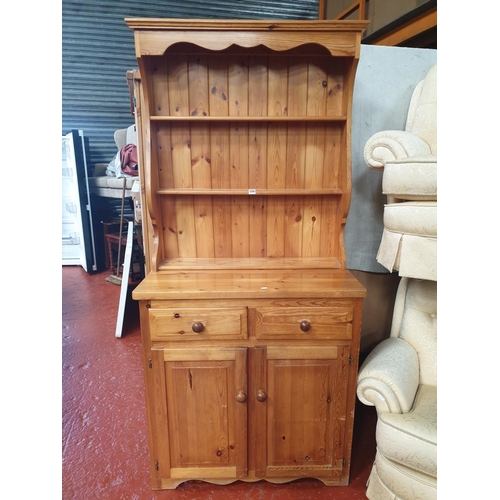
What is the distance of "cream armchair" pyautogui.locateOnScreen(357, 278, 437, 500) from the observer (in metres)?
1.10

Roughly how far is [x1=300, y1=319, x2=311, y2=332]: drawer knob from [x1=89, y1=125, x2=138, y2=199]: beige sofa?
8.13ft

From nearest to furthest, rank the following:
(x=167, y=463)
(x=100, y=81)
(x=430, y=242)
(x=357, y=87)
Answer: (x=430, y=242)
(x=167, y=463)
(x=357, y=87)
(x=100, y=81)

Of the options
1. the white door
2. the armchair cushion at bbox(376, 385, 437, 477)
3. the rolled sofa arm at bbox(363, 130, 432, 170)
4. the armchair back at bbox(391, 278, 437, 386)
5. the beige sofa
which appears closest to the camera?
the armchair cushion at bbox(376, 385, 437, 477)

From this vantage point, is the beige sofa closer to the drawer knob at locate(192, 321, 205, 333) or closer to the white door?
the white door

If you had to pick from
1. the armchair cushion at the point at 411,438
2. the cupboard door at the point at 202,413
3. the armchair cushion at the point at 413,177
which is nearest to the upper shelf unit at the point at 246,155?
the armchair cushion at the point at 413,177

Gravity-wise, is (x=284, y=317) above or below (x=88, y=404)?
above

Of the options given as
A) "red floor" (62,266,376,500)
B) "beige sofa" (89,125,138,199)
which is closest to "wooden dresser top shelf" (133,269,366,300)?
"red floor" (62,266,376,500)

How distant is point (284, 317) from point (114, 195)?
285 cm

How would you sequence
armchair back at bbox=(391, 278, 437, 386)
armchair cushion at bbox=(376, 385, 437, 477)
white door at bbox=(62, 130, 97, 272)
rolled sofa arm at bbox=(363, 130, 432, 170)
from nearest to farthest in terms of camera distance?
armchair cushion at bbox=(376, 385, 437, 477)
rolled sofa arm at bbox=(363, 130, 432, 170)
armchair back at bbox=(391, 278, 437, 386)
white door at bbox=(62, 130, 97, 272)

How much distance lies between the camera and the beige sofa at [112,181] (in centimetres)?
323
